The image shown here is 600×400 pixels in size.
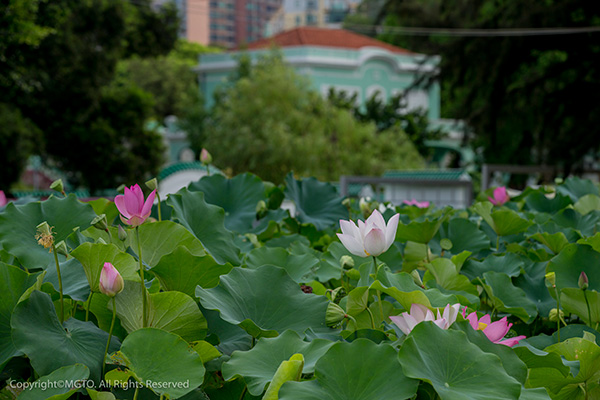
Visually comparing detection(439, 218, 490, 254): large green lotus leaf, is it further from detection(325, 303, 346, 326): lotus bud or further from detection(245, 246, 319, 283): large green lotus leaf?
detection(325, 303, 346, 326): lotus bud

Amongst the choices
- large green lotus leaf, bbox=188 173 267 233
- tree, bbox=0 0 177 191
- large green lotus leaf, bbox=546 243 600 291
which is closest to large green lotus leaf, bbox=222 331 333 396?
large green lotus leaf, bbox=546 243 600 291

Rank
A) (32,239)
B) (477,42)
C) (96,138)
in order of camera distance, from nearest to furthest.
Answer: (32,239) < (477,42) < (96,138)

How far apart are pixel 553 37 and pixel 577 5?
0.66m

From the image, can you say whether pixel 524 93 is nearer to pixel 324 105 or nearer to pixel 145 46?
pixel 324 105

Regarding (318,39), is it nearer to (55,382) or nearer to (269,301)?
(269,301)

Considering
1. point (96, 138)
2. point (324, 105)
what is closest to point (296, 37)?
point (324, 105)

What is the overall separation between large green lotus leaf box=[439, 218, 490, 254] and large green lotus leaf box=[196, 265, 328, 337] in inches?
29.6

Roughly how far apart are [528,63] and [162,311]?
12078 mm

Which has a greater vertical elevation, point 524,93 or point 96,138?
point 524,93

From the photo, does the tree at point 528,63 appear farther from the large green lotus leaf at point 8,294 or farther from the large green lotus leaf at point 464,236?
the large green lotus leaf at point 8,294

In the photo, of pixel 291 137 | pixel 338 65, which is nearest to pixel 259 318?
pixel 291 137

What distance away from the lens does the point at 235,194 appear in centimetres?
172

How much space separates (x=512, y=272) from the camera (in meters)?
1.40

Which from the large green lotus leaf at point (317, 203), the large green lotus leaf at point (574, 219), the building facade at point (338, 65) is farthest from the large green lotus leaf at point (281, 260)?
the building facade at point (338, 65)
